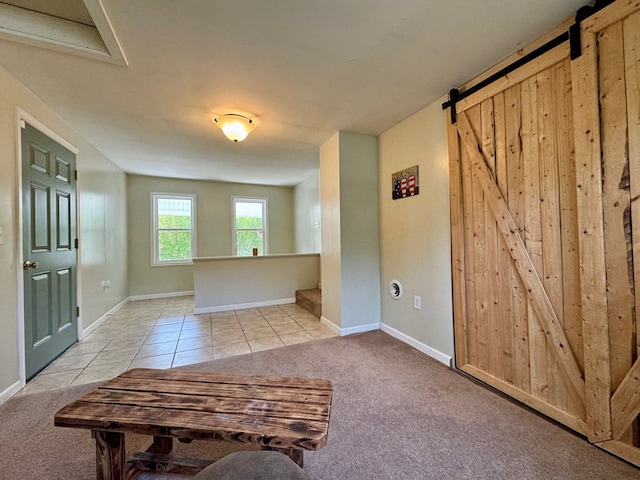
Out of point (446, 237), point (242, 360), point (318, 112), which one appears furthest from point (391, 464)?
point (318, 112)

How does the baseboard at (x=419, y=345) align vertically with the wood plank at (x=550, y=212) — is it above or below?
below

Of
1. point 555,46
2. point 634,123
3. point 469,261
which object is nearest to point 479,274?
point 469,261

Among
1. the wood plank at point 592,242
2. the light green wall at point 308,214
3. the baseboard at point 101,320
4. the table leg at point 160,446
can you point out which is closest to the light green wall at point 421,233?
the wood plank at point 592,242

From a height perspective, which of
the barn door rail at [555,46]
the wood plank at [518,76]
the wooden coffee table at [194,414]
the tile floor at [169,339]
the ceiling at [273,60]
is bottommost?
the tile floor at [169,339]

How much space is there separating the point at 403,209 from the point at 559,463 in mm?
2107

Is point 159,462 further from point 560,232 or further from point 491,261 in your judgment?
point 560,232

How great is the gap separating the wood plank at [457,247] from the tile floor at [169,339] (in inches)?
54.8

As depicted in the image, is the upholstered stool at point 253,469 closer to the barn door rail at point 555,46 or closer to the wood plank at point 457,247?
the wood plank at point 457,247

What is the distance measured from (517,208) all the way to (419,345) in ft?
5.07

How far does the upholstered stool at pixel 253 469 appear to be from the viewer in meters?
0.75

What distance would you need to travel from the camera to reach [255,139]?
10.8ft

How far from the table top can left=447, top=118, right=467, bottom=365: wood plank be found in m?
1.46

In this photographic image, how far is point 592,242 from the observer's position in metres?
1.37

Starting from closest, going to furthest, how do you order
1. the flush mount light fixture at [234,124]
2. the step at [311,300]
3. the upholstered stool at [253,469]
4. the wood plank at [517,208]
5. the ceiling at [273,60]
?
the upholstered stool at [253,469] < the ceiling at [273,60] < the wood plank at [517,208] < the flush mount light fixture at [234,124] < the step at [311,300]
